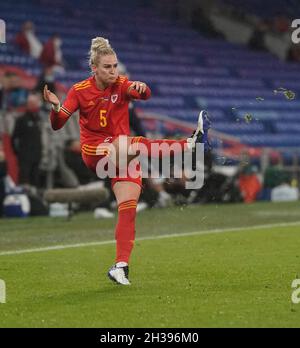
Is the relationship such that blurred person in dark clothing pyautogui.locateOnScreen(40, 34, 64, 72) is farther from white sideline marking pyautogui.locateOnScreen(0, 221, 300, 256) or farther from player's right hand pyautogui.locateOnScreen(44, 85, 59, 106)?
player's right hand pyautogui.locateOnScreen(44, 85, 59, 106)

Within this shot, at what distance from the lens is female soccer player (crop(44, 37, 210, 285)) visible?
8383 mm

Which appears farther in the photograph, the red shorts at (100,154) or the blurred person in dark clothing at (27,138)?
the blurred person in dark clothing at (27,138)

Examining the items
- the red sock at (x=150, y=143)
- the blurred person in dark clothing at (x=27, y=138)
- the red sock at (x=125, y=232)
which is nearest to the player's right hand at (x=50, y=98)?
the red sock at (x=150, y=143)

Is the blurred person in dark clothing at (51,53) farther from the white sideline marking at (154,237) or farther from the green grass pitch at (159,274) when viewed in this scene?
the white sideline marking at (154,237)

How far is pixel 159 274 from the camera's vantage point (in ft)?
30.2

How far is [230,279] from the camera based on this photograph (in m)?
8.73

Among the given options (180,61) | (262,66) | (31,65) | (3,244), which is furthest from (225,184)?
(262,66)

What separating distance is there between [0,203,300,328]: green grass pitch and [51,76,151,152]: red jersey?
1249 mm

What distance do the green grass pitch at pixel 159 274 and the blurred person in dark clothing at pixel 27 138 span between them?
1.53m

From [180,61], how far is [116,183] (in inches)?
798


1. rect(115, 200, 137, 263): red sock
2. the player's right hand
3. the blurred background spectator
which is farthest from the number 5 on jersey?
the blurred background spectator

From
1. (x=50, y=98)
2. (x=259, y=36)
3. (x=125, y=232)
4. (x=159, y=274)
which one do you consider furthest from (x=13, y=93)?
(x=259, y=36)

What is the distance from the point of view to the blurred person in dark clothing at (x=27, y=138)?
55.1 ft

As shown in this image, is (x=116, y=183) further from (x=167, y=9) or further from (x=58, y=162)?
(x=167, y=9)
